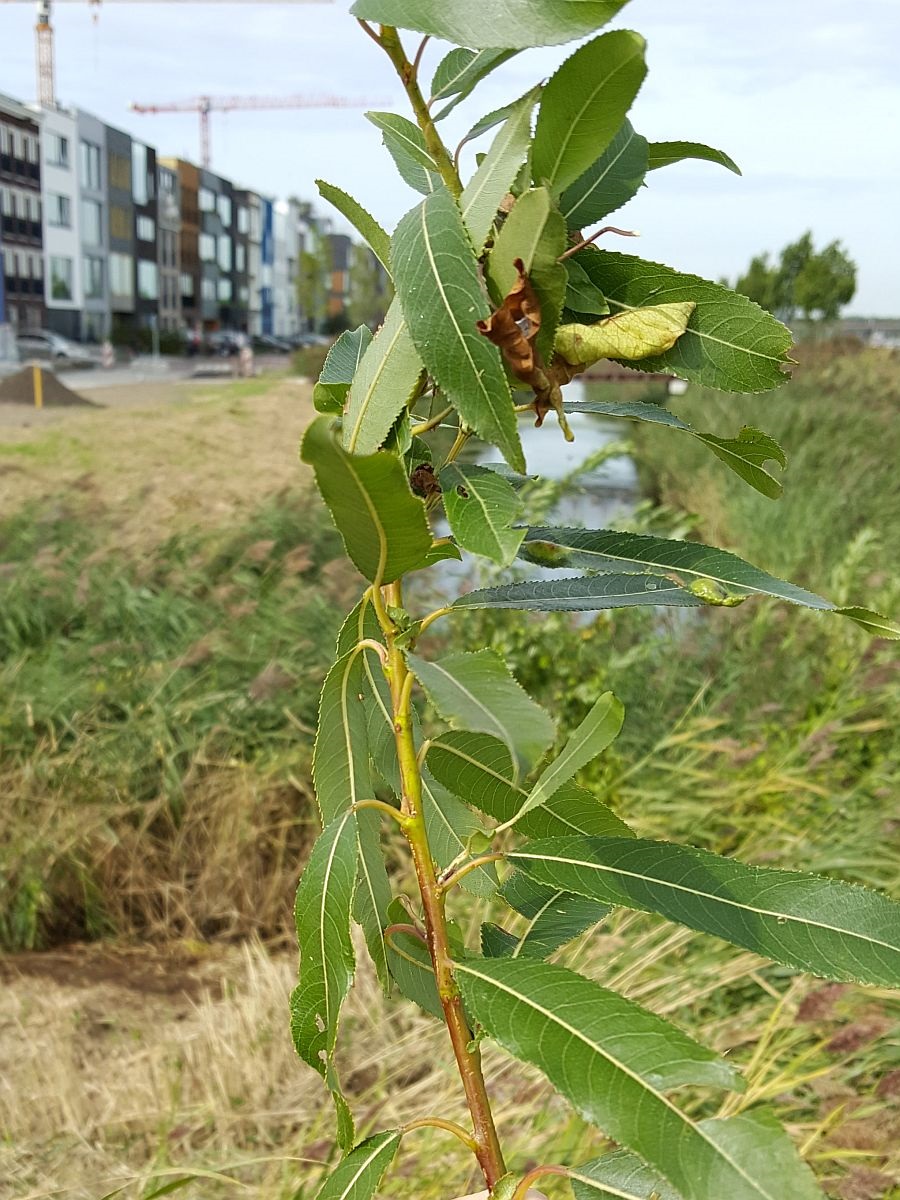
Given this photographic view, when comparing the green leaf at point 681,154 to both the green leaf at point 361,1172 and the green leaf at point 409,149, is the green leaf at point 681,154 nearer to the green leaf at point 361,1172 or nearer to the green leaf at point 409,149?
the green leaf at point 409,149

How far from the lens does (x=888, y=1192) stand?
1.67m

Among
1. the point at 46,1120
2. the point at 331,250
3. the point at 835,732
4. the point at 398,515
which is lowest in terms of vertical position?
the point at 46,1120

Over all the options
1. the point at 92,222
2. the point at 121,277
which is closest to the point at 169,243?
the point at 121,277

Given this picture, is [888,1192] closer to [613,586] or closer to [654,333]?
[613,586]

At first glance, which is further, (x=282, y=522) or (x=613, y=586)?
(x=282, y=522)

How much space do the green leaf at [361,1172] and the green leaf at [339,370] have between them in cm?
46

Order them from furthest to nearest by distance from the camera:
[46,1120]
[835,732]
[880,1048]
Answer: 1. [835,732]
2. [46,1120]
3. [880,1048]

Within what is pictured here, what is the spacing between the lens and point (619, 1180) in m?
0.64

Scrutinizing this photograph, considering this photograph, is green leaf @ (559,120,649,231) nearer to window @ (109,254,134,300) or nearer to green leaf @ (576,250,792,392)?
green leaf @ (576,250,792,392)

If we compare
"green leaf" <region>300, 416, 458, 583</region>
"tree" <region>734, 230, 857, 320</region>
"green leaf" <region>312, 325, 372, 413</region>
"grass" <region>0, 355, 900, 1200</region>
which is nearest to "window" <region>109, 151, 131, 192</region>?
"tree" <region>734, 230, 857, 320</region>

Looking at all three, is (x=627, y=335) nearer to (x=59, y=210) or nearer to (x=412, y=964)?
(x=412, y=964)

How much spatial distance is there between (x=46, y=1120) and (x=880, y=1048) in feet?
5.55

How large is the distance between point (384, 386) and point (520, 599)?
0.18 m

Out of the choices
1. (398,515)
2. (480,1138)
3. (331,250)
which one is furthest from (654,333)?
(331,250)
